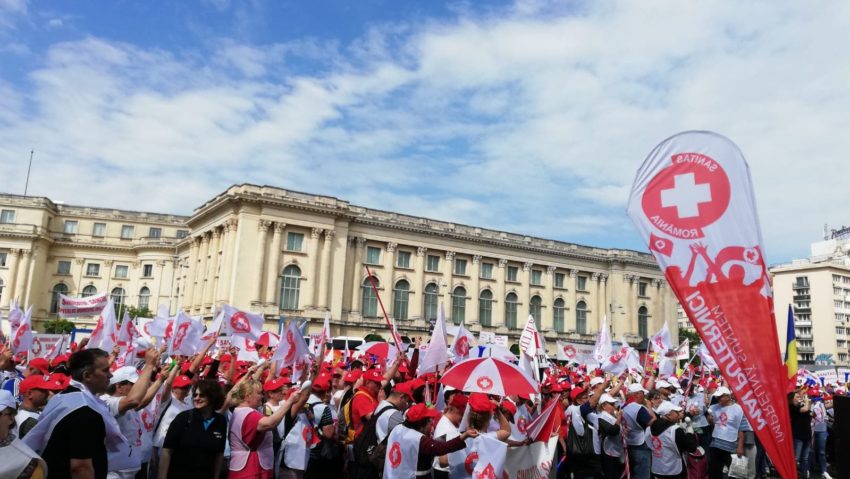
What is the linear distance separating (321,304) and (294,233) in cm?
667

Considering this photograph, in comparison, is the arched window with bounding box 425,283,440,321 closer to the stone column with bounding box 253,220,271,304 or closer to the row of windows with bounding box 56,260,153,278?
the stone column with bounding box 253,220,271,304

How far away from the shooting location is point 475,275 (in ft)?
211

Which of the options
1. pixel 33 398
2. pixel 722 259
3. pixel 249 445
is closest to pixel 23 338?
pixel 33 398

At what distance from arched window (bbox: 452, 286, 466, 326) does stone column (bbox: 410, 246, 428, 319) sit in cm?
377

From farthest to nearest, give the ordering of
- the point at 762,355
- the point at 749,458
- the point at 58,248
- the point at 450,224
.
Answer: the point at 58,248 < the point at 450,224 < the point at 749,458 < the point at 762,355

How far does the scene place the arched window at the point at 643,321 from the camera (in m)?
73.9

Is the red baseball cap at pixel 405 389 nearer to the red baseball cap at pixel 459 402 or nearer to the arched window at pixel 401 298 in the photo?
the red baseball cap at pixel 459 402

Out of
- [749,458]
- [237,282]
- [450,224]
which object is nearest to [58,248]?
[237,282]

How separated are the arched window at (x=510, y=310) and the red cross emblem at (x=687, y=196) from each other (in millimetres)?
62758

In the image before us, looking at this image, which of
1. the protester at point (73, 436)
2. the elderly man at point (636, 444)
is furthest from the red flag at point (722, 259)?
the elderly man at point (636, 444)

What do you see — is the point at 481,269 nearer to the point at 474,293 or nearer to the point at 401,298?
the point at 474,293

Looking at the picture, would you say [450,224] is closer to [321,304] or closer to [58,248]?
[321,304]

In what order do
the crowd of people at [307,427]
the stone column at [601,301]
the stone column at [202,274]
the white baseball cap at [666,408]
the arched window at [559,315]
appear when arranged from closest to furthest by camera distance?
the crowd of people at [307,427]
the white baseball cap at [666,408]
the stone column at [202,274]
the arched window at [559,315]
the stone column at [601,301]

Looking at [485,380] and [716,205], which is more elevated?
[716,205]
